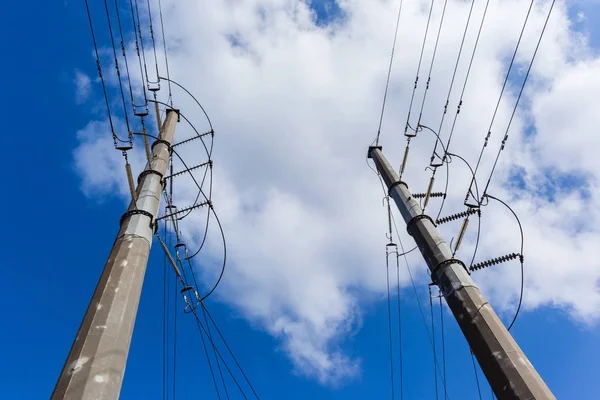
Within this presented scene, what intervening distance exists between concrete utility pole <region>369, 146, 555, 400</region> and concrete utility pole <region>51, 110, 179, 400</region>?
209 inches

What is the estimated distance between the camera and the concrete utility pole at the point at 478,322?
6.20 metres

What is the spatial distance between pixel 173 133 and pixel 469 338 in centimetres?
846

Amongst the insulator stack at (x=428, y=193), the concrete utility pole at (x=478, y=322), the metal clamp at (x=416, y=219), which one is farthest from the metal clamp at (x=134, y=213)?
the insulator stack at (x=428, y=193)

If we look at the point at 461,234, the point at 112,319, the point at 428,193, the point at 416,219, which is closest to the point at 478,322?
the point at 461,234

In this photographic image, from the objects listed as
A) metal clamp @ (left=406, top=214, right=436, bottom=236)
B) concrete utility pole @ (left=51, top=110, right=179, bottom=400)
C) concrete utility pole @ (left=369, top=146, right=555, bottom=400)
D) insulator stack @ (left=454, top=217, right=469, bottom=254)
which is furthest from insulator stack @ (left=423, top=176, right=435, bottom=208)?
concrete utility pole @ (left=51, top=110, right=179, bottom=400)

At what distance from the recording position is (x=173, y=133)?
1130 cm

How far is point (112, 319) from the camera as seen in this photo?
16.7ft

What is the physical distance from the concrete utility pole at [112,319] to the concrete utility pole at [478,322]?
530cm

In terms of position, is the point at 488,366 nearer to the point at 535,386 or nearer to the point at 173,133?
the point at 535,386

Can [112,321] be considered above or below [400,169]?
below

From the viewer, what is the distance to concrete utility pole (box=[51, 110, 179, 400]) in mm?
Result: 4375

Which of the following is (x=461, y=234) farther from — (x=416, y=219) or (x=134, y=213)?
(x=134, y=213)

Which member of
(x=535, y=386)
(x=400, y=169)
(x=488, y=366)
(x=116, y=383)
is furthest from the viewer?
(x=400, y=169)

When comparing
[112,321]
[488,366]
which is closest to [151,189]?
[112,321]
